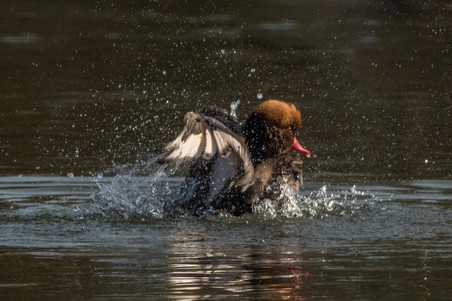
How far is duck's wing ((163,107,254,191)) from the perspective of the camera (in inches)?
307

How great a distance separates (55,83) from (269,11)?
5.17 m

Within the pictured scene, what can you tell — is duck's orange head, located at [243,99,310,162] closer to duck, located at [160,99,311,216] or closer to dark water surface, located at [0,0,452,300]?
duck, located at [160,99,311,216]

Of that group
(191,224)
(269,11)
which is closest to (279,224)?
(191,224)

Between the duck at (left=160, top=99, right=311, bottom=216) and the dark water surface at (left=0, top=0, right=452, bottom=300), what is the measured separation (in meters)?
0.15

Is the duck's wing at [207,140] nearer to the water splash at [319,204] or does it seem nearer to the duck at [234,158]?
the duck at [234,158]

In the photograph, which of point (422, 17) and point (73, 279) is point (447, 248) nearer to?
point (73, 279)

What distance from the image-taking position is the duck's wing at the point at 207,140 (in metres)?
7.80

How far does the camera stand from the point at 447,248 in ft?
25.1

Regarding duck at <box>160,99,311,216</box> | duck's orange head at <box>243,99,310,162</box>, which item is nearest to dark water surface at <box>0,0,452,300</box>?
duck at <box>160,99,311,216</box>

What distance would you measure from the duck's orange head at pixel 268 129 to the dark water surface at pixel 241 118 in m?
0.47

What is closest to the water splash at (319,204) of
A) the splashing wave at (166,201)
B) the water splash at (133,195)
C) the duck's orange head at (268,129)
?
the splashing wave at (166,201)

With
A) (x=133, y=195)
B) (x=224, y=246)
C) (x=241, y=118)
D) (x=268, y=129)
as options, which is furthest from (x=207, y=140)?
(x=241, y=118)

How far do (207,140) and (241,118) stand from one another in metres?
4.21

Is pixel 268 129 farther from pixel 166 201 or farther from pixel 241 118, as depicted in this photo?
pixel 241 118
